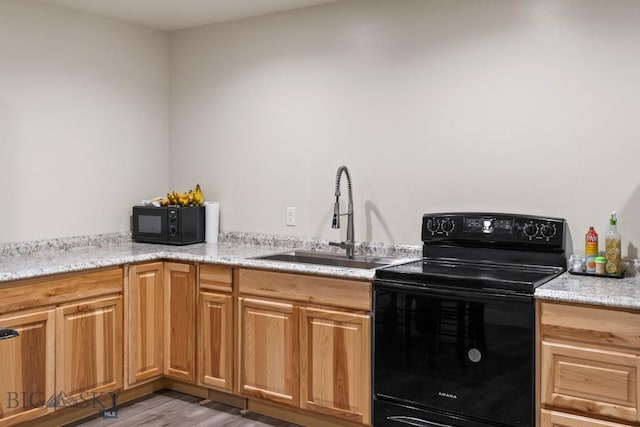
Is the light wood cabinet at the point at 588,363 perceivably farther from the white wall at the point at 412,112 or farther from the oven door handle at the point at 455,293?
the white wall at the point at 412,112

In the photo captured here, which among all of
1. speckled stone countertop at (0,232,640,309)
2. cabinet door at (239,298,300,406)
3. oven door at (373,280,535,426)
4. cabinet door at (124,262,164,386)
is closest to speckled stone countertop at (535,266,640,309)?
speckled stone countertop at (0,232,640,309)

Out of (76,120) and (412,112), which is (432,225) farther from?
(76,120)

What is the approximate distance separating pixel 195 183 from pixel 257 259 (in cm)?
119

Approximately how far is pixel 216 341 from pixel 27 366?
0.92m

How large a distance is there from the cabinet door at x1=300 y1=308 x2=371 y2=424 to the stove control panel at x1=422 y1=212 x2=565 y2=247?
61 centimetres

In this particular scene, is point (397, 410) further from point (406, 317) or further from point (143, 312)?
point (143, 312)

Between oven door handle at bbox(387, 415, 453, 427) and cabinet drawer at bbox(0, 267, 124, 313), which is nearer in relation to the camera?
oven door handle at bbox(387, 415, 453, 427)

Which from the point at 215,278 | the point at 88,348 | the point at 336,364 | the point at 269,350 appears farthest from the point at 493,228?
the point at 88,348

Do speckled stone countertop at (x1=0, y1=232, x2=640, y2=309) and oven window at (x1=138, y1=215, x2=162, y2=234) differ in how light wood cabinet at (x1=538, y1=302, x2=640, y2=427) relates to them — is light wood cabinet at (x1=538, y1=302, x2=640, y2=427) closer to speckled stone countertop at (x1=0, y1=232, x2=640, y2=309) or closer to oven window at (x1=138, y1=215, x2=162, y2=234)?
speckled stone countertop at (x1=0, y1=232, x2=640, y2=309)

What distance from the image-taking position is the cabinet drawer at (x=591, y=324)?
2.24 metres

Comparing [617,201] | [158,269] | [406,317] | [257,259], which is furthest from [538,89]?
[158,269]

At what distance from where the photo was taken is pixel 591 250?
2729 mm

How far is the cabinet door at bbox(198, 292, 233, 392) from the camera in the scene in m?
3.33

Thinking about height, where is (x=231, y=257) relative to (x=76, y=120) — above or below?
below
